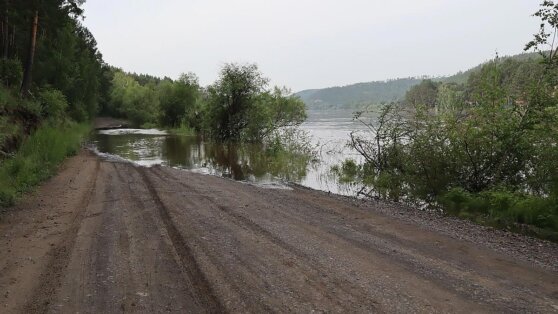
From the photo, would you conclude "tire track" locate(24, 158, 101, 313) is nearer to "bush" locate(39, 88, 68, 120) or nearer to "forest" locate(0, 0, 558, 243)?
"forest" locate(0, 0, 558, 243)

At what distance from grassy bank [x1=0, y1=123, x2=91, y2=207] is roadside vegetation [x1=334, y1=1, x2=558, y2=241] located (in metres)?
11.0

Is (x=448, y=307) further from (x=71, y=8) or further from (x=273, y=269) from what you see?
(x=71, y=8)

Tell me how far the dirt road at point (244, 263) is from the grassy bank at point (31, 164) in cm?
117

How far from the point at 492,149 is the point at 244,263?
8.73 metres

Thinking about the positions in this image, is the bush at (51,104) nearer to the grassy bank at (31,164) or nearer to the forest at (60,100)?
the forest at (60,100)

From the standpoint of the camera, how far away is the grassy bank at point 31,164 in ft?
37.1

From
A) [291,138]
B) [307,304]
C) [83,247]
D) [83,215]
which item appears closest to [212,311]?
[307,304]

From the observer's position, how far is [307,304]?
4.94 metres

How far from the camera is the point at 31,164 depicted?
14.0m

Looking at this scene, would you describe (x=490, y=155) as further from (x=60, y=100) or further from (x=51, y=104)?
(x=60, y=100)

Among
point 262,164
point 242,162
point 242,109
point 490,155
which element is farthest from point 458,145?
point 242,109

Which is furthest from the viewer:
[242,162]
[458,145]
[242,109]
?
[242,109]

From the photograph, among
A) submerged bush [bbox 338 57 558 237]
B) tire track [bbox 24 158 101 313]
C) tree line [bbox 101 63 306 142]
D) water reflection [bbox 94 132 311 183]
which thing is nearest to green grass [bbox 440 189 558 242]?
submerged bush [bbox 338 57 558 237]

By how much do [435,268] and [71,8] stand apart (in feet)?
73.7
